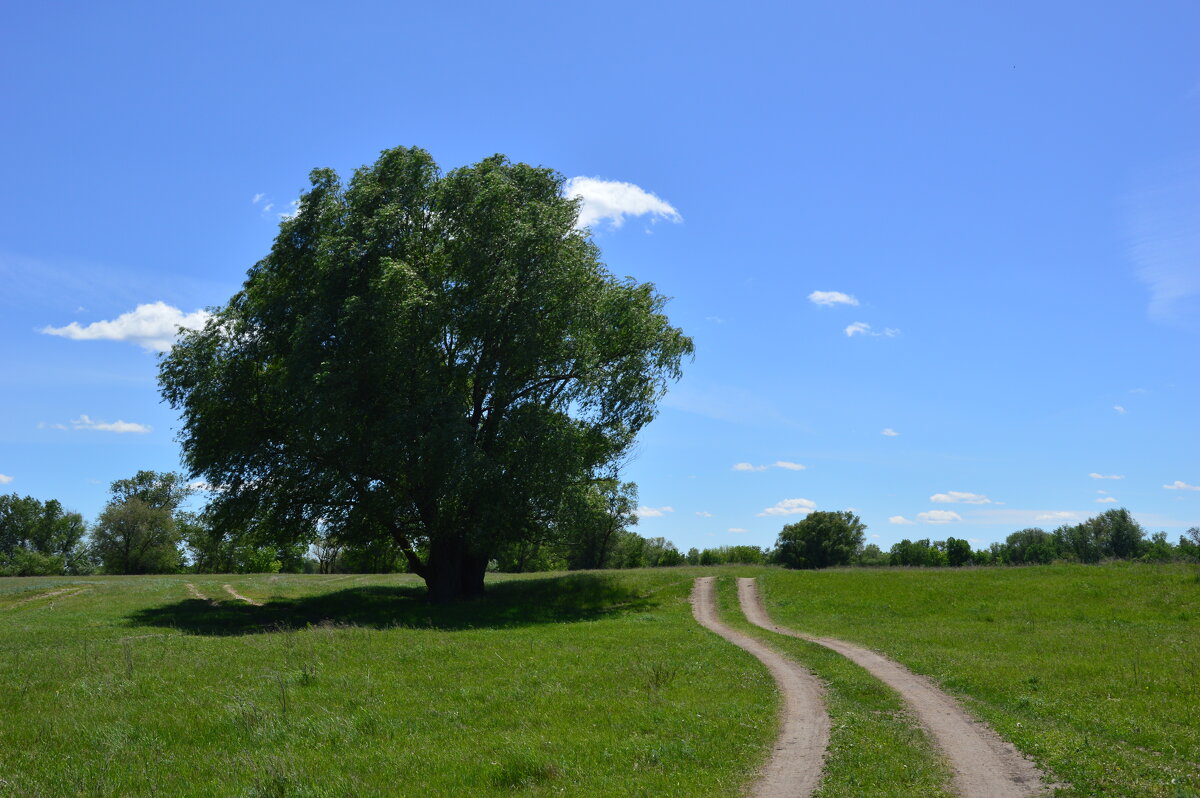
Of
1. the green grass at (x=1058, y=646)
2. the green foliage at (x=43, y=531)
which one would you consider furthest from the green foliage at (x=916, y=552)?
the green foliage at (x=43, y=531)

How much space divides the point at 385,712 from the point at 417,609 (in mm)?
21174

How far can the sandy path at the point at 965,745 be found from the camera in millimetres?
9695

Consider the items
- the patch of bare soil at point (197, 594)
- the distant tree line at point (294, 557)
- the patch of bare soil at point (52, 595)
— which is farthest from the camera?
the distant tree line at point (294, 557)

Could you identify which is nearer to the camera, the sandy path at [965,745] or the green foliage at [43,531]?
the sandy path at [965,745]

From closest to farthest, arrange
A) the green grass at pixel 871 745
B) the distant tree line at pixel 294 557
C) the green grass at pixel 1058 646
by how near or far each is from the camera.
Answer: the green grass at pixel 871 745 < the green grass at pixel 1058 646 < the distant tree line at pixel 294 557

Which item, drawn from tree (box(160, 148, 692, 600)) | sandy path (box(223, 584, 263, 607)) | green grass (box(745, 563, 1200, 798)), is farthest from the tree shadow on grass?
green grass (box(745, 563, 1200, 798))

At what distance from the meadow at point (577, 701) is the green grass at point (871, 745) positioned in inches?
2.0

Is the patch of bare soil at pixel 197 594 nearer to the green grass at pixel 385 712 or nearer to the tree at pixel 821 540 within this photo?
the green grass at pixel 385 712

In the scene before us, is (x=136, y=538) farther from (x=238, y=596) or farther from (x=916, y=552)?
(x=916, y=552)

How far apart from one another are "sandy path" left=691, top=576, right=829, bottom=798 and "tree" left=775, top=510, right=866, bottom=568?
247 feet

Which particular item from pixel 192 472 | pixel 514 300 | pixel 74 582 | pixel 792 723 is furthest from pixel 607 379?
pixel 74 582

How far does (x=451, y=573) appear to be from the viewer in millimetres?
36906

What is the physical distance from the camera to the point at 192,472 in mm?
34906

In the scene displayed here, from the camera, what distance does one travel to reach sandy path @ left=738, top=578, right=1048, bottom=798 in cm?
970
